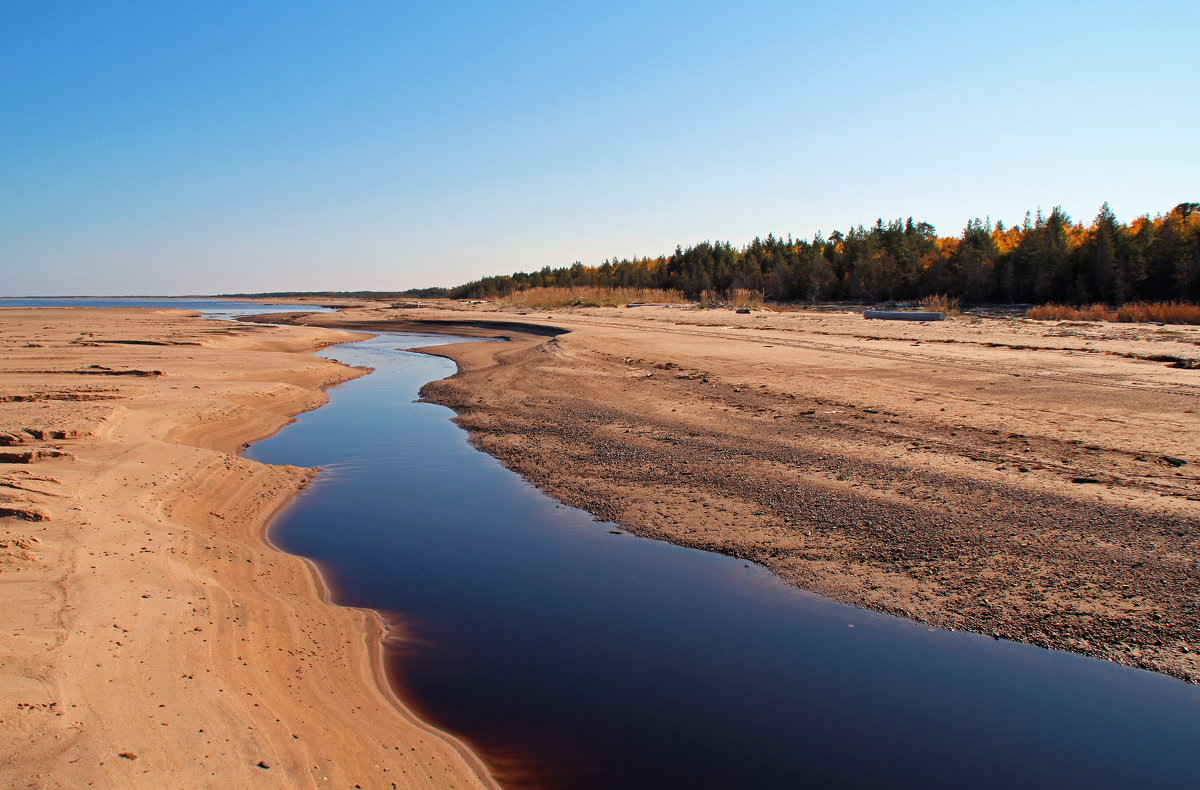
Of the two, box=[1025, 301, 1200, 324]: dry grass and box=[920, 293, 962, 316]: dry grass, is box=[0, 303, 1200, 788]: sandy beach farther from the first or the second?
box=[920, 293, 962, 316]: dry grass

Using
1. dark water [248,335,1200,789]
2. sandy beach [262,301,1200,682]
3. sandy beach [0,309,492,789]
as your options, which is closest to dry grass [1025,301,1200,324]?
sandy beach [262,301,1200,682]

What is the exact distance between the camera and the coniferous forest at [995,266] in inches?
1208

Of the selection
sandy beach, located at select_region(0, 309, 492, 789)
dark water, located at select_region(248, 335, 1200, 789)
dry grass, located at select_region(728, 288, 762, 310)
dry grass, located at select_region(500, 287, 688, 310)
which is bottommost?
dark water, located at select_region(248, 335, 1200, 789)

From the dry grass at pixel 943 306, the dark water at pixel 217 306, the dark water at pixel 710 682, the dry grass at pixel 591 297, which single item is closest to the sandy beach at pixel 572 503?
the dark water at pixel 710 682

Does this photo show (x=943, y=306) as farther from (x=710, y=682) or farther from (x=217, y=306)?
(x=217, y=306)

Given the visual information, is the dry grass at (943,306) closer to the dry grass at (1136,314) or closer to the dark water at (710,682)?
the dry grass at (1136,314)

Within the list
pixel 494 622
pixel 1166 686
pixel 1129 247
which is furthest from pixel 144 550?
pixel 1129 247

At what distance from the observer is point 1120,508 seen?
6.09 metres

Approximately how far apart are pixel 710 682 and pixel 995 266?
40020mm

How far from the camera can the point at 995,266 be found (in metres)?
37.6

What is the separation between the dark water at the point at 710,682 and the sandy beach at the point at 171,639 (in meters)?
0.38

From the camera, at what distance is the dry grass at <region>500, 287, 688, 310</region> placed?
49281 mm

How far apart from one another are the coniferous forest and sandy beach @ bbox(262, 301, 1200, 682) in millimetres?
17262

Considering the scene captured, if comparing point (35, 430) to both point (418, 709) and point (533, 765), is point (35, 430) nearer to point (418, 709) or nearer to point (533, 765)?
point (418, 709)
